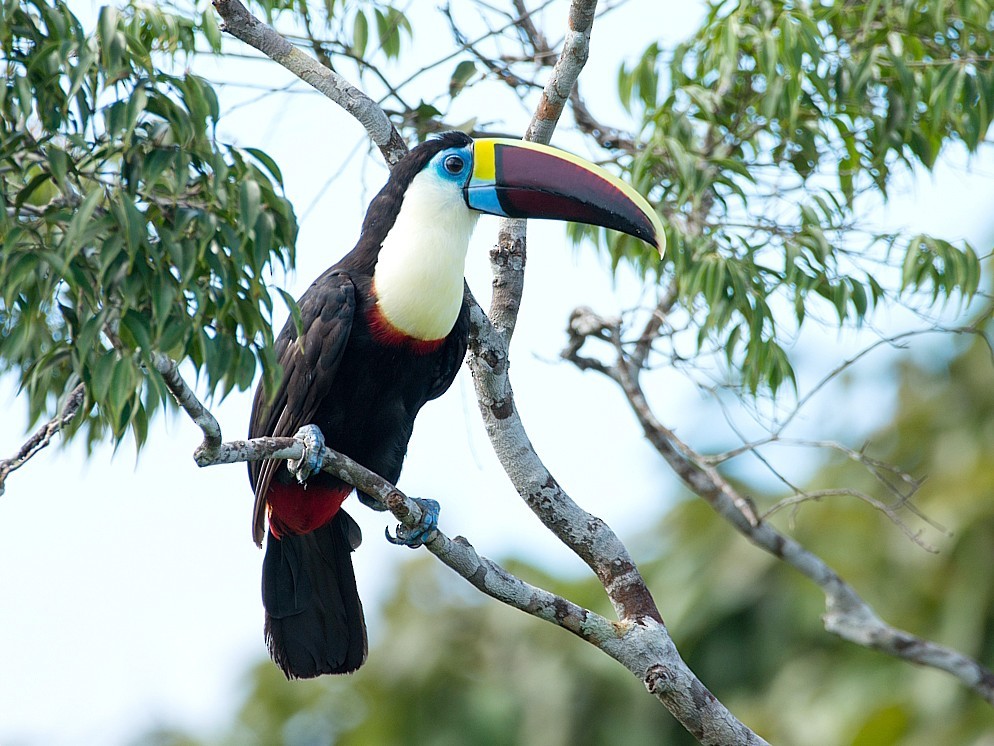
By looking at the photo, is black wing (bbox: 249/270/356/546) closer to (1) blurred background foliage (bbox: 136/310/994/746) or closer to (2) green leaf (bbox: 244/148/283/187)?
(2) green leaf (bbox: 244/148/283/187)

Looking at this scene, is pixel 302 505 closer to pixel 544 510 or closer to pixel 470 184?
pixel 544 510

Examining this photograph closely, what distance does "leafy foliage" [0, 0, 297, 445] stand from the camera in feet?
8.06

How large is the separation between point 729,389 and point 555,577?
268 inches

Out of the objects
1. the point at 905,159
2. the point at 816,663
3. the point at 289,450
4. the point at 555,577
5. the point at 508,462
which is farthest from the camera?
the point at 555,577

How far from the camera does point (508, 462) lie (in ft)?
11.7

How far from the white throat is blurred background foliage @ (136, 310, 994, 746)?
5.73 meters

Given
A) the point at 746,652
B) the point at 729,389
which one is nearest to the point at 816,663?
the point at 746,652

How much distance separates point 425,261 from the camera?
151 inches

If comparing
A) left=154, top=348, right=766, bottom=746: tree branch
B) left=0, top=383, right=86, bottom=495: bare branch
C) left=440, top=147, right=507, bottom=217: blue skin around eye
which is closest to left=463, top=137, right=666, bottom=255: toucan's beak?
left=440, top=147, right=507, bottom=217: blue skin around eye

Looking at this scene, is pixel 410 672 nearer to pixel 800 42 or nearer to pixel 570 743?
pixel 570 743

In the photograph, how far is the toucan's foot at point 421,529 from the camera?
3371 millimetres

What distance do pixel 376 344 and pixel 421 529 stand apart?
0.69 m

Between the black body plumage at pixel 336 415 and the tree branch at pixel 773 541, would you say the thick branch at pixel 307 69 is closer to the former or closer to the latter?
the black body plumage at pixel 336 415

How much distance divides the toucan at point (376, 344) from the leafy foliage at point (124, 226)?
3.21 feet
